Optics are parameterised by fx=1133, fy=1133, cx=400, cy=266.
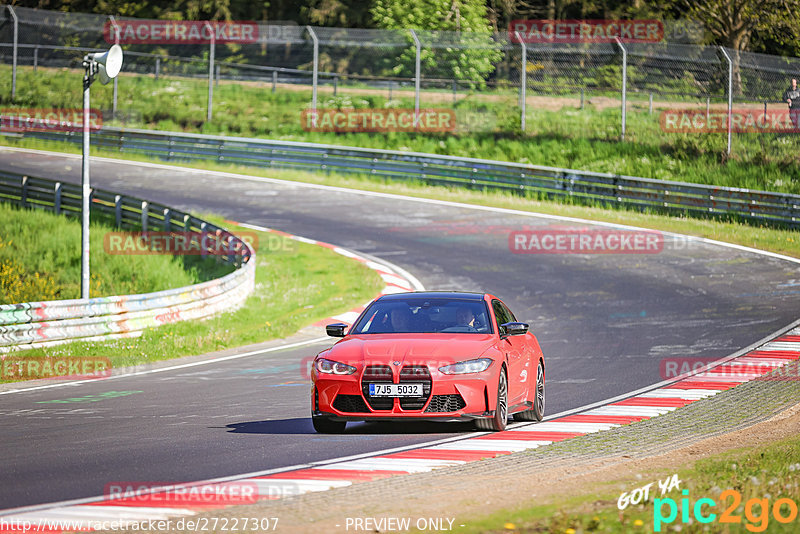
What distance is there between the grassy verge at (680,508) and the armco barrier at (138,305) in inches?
419

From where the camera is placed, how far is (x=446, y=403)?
396 inches

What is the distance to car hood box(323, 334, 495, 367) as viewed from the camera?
10.1 metres

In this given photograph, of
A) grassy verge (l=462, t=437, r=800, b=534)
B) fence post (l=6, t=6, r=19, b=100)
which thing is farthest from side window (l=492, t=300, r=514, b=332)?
fence post (l=6, t=6, r=19, b=100)

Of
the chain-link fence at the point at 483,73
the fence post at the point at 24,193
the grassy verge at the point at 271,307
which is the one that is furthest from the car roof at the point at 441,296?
the fence post at the point at 24,193

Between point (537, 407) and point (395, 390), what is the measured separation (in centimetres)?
221

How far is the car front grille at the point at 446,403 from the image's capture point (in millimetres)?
10047

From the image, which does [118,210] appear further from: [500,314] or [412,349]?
[412,349]

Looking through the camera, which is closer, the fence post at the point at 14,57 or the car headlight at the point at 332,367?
the car headlight at the point at 332,367

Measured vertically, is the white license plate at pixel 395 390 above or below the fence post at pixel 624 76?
below

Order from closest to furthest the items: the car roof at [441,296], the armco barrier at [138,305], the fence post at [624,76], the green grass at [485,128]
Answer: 1. the car roof at [441,296]
2. the armco barrier at [138,305]
3. the green grass at [485,128]
4. the fence post at [624,76]

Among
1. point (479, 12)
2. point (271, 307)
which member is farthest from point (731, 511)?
point (479, 12)

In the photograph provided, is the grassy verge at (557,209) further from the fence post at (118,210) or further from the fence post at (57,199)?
the fence post at (118,210)

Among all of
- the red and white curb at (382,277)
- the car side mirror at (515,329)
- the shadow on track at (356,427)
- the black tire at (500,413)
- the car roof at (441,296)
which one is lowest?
the red and white curb at (382,277)

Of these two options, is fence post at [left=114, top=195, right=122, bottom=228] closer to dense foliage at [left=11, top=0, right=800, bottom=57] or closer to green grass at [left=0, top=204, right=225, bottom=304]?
green grass at [left=0, top=204, right=225, bottom=304]
